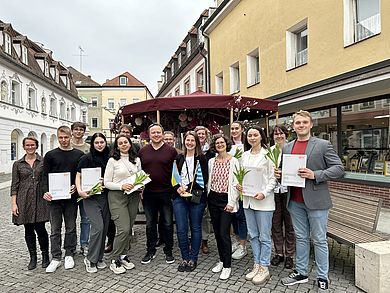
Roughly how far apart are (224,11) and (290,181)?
14063 mm

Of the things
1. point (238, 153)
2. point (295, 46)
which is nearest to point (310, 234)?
point (238, 153)

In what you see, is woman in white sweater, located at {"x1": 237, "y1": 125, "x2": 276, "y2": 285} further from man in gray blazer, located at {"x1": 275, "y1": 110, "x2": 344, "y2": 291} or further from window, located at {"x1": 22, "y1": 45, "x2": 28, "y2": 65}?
window, located at {"x1": 22, "y1": 45, "x2": 28, "y2": 65}

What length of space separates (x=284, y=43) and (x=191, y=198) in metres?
8.89

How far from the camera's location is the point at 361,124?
895 cm

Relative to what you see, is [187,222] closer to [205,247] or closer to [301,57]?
[205,247]

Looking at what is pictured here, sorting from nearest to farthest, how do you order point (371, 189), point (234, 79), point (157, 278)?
point (157, 278), point (371, 189), point (234, 79)

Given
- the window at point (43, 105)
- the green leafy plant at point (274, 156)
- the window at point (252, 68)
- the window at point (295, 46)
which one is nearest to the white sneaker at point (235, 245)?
the green leafy plant at point (274, 156)

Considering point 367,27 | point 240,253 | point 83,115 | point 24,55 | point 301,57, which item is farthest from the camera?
point 83,115

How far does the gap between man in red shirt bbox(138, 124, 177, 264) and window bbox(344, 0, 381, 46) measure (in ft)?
20.9

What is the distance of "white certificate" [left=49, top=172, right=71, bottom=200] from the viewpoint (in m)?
4.33

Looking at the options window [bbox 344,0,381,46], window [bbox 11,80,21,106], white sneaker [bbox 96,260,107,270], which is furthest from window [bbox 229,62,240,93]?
window [bbox 11,80,21,106]

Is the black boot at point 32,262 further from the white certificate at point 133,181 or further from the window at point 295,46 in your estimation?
the window at point 295,46

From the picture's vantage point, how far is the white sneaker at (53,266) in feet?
14.5

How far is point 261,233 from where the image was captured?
394 cm
